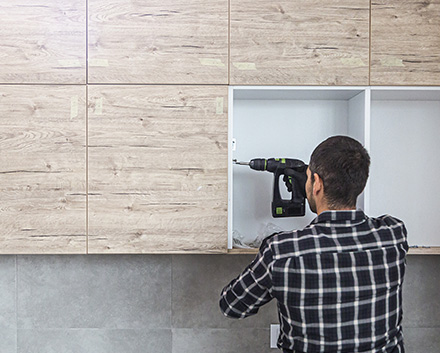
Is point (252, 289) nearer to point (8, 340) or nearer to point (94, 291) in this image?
point (94, 291)

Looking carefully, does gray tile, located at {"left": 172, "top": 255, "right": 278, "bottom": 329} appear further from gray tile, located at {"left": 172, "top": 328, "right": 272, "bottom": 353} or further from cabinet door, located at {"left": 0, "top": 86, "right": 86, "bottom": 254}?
cabinet door, located at {"left": 0, "top": 86, "right": 86, "bottom": 254}

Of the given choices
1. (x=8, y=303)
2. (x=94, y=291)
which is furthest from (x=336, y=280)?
(x=8, y=303)

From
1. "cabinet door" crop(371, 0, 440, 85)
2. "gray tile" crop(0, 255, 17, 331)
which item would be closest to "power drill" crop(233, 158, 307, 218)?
"cabinet door" crop(371, 0, 440, 85)

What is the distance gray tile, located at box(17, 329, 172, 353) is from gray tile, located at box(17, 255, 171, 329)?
27 millimetres

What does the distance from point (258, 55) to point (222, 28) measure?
0.16m

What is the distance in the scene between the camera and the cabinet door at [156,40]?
1.69 metres

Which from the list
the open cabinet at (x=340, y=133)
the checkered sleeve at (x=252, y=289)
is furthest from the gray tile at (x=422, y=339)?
the checkered sleeve at (x=252, y=289)

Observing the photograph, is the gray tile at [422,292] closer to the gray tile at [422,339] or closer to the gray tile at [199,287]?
the gray tile at [422,339]

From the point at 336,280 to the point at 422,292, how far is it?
1.02 m

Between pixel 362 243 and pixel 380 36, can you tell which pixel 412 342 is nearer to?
pixel 362 243

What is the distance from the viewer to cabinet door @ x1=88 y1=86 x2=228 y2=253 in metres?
1.70

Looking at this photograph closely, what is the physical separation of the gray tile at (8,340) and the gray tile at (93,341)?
21 millimetres

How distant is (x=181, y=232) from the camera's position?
1716mm

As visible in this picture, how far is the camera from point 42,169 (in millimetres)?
1699
